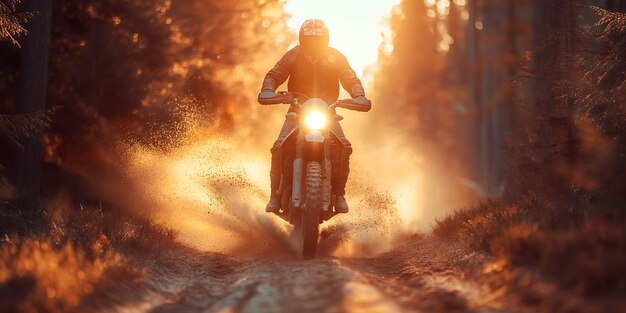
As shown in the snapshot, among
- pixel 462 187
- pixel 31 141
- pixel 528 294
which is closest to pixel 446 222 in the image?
pixel 528 294

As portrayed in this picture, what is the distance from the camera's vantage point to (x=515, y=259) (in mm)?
5859

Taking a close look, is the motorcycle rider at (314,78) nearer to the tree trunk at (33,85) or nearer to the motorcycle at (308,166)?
the motorcycle at (308,166)

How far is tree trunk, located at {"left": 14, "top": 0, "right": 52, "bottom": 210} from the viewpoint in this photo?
40.7ft

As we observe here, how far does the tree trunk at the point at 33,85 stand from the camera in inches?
488

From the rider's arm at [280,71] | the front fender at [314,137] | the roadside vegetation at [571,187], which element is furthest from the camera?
the rider's arm at [280,71]

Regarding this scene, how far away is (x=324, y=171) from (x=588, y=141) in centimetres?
563

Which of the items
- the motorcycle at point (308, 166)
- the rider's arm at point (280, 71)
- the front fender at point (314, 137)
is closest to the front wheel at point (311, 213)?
the motorcycle at point (308, 166)

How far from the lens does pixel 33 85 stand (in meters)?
12.5

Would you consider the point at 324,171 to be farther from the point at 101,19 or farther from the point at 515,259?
the point at 101,19

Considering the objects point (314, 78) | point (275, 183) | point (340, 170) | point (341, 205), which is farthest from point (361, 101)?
point (275, 183)

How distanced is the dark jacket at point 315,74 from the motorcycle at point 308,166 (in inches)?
18.0

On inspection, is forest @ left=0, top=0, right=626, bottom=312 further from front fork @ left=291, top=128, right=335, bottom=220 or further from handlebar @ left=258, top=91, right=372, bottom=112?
handlebar @ left=258, top=91, right=372, bottom=112

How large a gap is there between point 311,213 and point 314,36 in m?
2.70

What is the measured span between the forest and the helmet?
2771 mm
